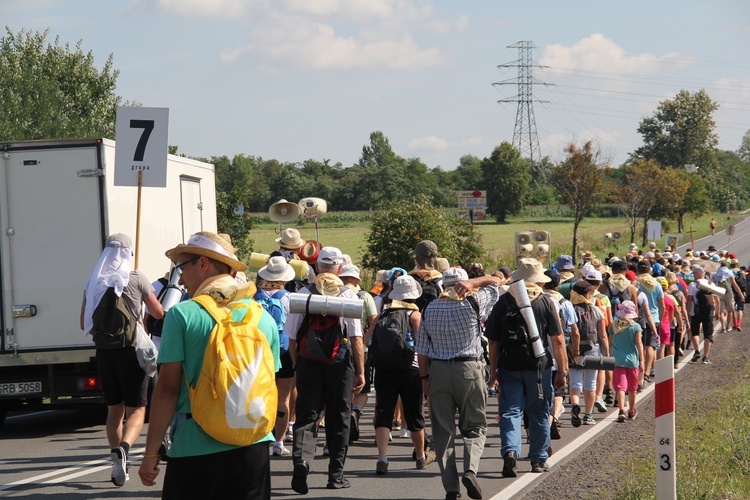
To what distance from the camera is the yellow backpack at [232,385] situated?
4.42 m

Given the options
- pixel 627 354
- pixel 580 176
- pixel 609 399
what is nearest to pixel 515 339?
pixel 627 354

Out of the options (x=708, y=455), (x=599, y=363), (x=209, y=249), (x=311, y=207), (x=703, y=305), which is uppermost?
(x=311, y=207)

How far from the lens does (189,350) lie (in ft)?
14.6

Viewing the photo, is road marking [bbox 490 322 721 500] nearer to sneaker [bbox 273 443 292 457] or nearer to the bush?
sneaker [bbox 273 443 292 457]

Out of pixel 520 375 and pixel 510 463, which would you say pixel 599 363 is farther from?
pixel 510 463

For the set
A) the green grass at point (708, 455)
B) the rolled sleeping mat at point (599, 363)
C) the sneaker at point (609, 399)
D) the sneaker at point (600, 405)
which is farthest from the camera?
the sneaker at point (609, 399)

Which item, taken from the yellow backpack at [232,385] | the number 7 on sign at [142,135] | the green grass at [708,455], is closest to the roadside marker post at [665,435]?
Result: the green grass at [708,455]

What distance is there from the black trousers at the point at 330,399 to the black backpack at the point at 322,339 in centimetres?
9

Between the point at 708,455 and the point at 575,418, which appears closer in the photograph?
the point at 708,455

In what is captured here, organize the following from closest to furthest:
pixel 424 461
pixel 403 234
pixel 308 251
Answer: pixel 424 461, pixel 308 251, pixel 403 234

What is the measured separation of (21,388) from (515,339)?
5.96 m

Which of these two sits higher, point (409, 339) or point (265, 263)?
point (265, 263)

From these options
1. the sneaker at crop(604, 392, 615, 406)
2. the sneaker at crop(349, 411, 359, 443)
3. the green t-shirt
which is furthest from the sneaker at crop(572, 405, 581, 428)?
the green t-shirt

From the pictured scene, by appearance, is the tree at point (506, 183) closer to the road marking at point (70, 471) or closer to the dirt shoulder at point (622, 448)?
the dirt shoulder at point (622, 448)
